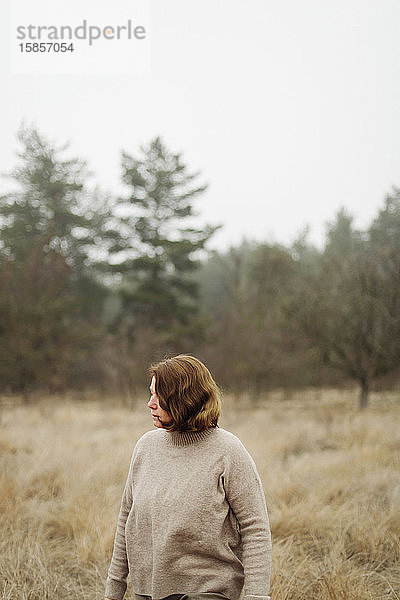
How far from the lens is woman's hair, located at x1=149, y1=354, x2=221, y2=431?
175 cm

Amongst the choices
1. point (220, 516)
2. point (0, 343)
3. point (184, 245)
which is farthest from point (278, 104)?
point (220, 516)

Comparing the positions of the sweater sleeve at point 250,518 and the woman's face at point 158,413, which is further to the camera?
the woman's face at point 158,413

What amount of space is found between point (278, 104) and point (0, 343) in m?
9.41

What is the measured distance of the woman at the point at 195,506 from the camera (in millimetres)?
1684

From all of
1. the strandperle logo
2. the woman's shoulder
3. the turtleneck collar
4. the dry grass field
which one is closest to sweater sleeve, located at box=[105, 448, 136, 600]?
the turtleneck collar

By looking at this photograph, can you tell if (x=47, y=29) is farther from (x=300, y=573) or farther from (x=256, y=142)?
(x=256, y=142)

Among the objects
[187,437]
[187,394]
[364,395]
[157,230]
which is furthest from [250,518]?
[157,230]

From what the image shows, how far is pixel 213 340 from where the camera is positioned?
688 inches

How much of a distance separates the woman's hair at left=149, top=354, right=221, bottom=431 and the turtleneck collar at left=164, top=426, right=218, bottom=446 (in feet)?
0.07

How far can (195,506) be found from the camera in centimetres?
170

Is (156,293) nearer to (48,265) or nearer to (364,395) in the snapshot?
(48,265)

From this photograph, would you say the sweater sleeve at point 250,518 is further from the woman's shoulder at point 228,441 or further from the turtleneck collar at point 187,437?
the turtleneck collar at point 187,437

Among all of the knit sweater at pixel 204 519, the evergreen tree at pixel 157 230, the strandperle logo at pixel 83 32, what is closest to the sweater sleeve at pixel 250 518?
the knit sweater at pixel 204 519

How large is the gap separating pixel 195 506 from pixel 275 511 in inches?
103
